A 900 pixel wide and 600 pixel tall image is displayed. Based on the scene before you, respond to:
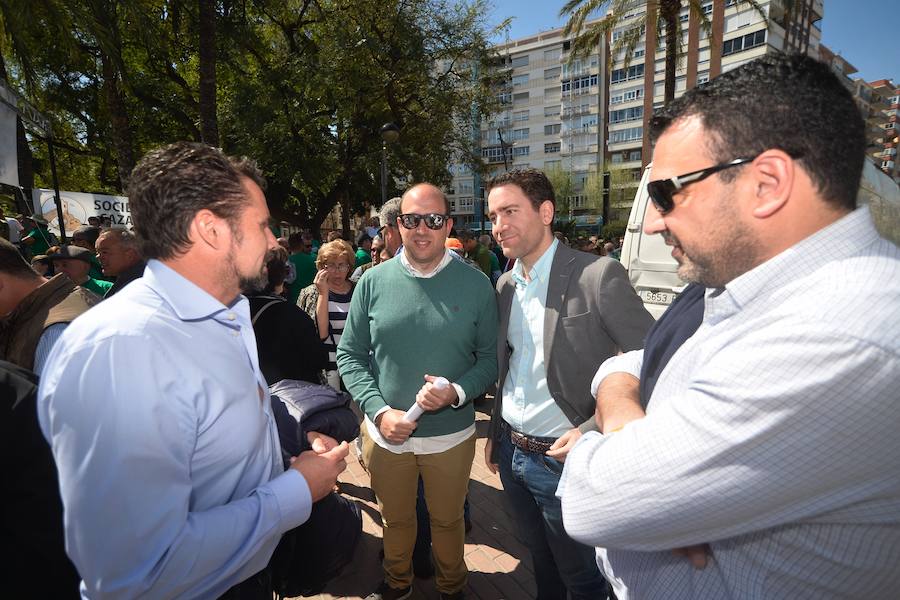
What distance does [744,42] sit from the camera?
4009 cm

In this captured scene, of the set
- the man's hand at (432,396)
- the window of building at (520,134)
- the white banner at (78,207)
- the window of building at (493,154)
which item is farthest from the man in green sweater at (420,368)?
the window of building at (493,154)

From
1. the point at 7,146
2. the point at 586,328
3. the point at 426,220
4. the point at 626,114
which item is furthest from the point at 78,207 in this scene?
the point at 626,114

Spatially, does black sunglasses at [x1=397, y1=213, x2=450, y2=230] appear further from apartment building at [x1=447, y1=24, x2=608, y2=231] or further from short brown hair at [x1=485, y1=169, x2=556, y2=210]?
apartment building at [x1=447, y1=24, x2=608, y2=231]

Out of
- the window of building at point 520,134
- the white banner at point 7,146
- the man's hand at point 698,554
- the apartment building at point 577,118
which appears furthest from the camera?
the window of building at point 520,134

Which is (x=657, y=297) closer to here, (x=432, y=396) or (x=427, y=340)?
(x=427, y=340)

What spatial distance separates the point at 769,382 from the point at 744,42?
5218cm

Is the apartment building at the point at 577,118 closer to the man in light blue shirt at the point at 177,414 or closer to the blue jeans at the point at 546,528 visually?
the blue jeans at the point at 546,528

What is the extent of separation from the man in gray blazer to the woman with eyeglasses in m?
2.25

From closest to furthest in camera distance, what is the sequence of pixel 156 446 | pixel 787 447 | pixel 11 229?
pixel 787 447, pixel 156 446, pixel 11 229

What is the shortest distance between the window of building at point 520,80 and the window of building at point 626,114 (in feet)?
39.2

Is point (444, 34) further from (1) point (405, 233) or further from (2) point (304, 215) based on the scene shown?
(1) point (405, 233)

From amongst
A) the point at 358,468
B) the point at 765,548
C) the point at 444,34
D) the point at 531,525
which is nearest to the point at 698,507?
the point at 765,548

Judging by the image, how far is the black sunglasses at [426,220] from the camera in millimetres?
2604

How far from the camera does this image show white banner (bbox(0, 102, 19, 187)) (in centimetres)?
561
